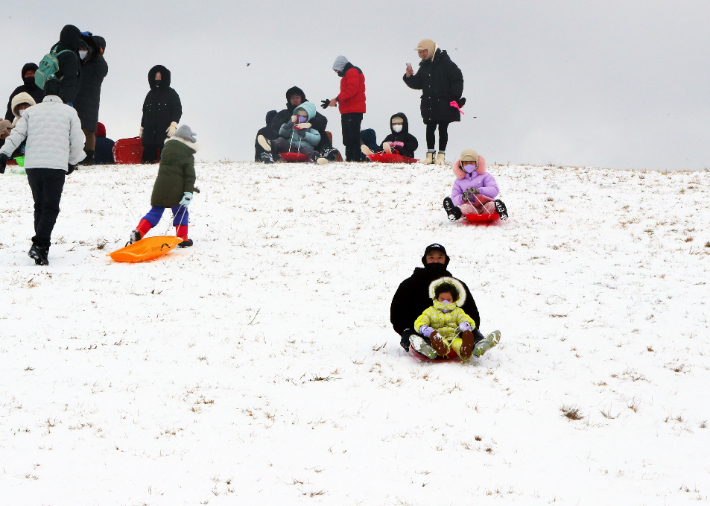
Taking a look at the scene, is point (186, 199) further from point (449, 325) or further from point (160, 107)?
point (160, 107)

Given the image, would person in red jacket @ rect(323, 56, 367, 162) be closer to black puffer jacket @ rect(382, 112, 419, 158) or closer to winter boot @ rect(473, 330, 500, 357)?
black puffer jacket @ rect(382, 112, 419, 158)

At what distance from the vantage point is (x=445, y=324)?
20.6ft

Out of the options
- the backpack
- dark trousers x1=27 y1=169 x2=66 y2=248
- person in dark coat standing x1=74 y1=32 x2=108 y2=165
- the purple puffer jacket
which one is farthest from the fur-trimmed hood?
person in dark coat standing x1=74 y1=32 x2=108 y2=165

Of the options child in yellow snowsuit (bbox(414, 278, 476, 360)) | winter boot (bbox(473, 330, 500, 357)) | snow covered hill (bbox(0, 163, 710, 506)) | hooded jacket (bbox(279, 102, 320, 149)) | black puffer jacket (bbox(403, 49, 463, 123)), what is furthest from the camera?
hooded jacket (bbox(279, 102, 320, 149))

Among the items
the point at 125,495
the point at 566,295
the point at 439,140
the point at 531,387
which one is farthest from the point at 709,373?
the point at 439,140

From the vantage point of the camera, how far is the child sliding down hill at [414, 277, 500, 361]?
591 cm

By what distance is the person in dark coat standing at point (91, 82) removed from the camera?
53.7 feet

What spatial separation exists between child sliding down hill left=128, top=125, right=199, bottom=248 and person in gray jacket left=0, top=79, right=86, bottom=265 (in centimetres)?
129

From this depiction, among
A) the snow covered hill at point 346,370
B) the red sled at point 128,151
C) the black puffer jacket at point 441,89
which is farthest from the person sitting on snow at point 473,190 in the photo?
the red sled at point 128,151

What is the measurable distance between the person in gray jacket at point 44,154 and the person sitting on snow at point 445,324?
6082 millimetres

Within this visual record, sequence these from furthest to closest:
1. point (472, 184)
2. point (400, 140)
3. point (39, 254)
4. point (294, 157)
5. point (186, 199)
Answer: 1. point (400, 140)
2. point (294, 157)
3. point (472, 184)
4. point (186, 199)
5. point (39, 254)

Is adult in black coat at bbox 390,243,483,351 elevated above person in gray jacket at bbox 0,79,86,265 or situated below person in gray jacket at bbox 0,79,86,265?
below

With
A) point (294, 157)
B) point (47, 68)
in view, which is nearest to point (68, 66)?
point (47, 68)

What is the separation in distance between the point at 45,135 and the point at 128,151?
35.7 feet
